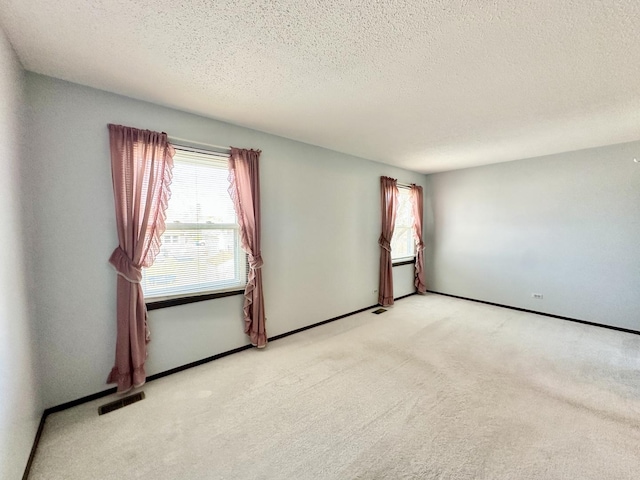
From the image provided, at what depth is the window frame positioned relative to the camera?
2.47 m

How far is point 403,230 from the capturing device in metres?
5.35

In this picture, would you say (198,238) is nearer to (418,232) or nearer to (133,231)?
(133,231)

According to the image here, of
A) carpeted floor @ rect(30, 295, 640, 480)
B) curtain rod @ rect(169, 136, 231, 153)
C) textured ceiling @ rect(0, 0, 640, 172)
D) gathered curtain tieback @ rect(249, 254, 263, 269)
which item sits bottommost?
carpeted floor @ rect(30, 295, 640, 480)

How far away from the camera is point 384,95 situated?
7.25 feet

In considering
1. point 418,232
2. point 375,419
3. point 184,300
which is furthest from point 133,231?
point 418,232

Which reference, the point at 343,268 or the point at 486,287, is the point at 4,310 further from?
the point at 486,287

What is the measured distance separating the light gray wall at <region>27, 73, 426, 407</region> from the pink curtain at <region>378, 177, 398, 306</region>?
3.24ft

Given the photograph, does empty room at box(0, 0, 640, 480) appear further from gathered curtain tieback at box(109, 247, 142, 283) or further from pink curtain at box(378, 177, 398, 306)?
pink curtain at box(378, 177, 398, 306)

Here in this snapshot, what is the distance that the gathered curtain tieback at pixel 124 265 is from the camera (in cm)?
217

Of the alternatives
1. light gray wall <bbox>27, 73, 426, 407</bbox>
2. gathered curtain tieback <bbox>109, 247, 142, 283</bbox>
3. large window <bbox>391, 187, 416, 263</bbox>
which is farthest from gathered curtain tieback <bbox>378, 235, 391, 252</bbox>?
gathered curtain tieback <bbox>109, 247, 142, 283</bbox>

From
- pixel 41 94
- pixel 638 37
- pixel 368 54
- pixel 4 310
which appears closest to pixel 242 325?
pixel 4 310

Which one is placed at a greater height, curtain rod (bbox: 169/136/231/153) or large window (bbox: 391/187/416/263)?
curtain rod (bbox: 169/136/231/153)

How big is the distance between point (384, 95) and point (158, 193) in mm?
2130

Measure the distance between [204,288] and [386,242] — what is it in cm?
305
